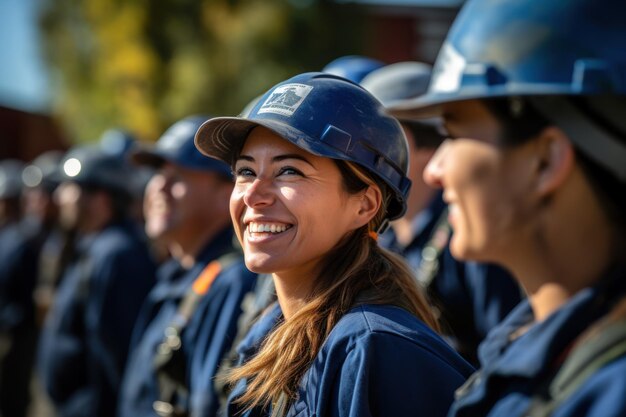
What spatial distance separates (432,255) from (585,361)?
3.05 m

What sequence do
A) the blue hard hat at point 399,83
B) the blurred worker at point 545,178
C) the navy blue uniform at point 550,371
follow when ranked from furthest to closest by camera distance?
the blue hard hat at point 399,83
the blurred worker at point 545,178
the navy blue uniform at point 550,371

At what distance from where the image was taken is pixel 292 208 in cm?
299

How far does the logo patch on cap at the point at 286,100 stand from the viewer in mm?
2998

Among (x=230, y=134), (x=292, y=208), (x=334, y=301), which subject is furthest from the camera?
(x=230, y=134)

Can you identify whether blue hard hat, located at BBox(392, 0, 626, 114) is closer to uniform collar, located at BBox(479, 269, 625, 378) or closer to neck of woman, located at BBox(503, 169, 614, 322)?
neck of woman, located at BBox(503, 169, 614, 322)

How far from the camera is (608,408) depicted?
165 centimetres

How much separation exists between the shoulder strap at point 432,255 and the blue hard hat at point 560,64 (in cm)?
273

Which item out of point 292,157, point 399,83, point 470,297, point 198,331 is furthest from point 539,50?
point 399,83

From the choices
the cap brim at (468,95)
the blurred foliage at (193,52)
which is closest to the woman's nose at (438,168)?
the cap brim at (468,95)

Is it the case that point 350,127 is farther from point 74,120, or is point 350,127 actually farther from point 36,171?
point 74,120

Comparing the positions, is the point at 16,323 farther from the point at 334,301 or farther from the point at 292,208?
the point at 334,301

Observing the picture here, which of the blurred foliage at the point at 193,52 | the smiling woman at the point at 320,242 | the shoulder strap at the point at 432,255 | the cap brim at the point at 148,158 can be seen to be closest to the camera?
the smiling woman at the point at 320,242

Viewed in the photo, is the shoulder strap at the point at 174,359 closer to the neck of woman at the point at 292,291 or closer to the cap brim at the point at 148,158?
the cap brim at the point at 148,158

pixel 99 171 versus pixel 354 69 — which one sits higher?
pixel 354 69
